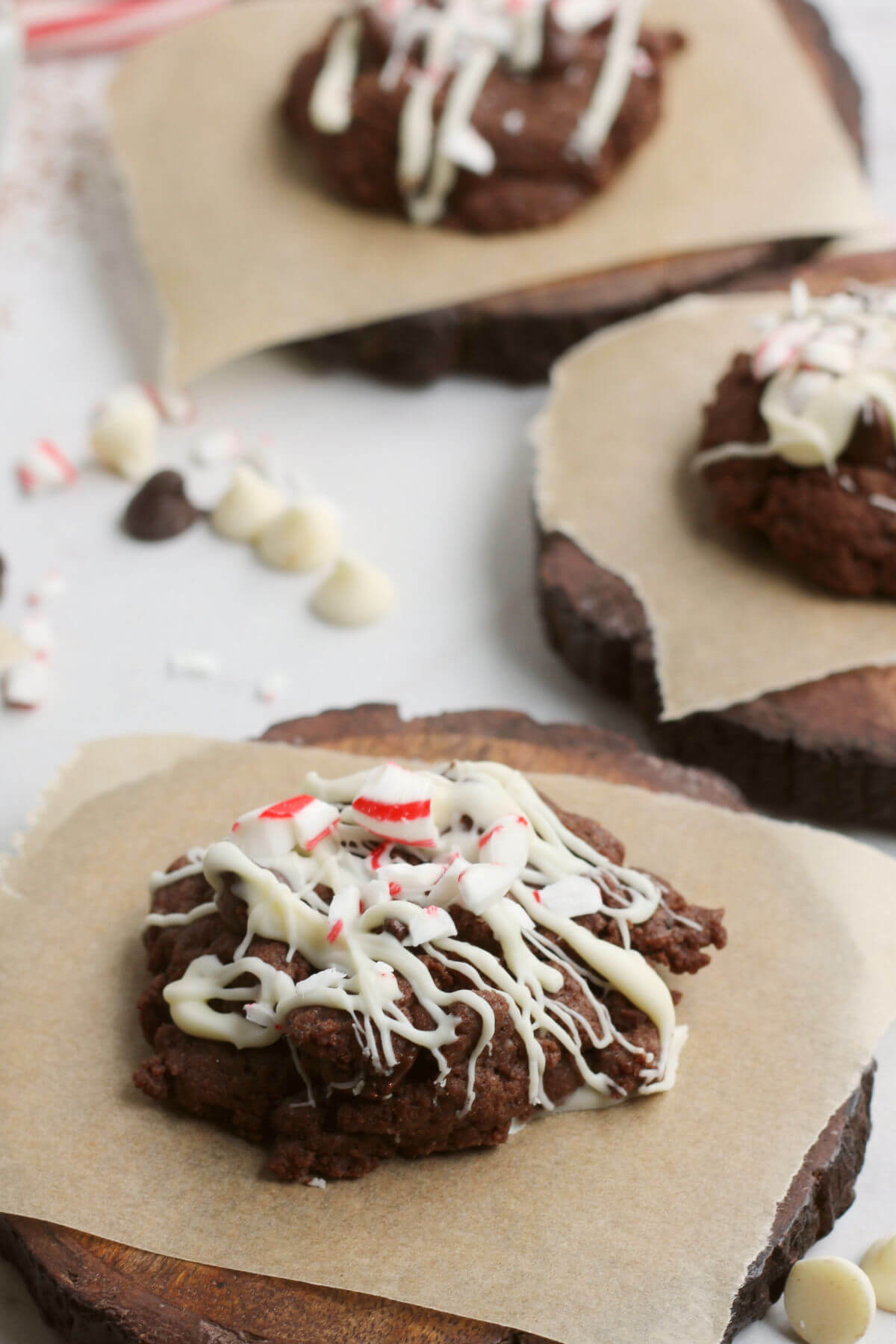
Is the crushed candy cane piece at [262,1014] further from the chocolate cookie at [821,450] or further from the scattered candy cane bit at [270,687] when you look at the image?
the chocolate cookie at [821,450]

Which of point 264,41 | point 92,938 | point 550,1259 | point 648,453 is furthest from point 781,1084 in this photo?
point 264,41

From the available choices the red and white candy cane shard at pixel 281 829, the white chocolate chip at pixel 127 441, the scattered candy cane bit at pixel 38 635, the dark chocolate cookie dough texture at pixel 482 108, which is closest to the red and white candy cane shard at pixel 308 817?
the red and white candy cane shard at pixel 281 829

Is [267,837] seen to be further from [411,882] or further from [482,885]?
[482,885]

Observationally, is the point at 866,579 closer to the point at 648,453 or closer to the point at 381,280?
the point at 648,453

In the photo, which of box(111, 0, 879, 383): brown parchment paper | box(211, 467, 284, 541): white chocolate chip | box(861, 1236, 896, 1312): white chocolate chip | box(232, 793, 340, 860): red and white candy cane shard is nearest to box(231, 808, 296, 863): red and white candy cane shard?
box(232, 793, 340, 860): red and white candy cane shard

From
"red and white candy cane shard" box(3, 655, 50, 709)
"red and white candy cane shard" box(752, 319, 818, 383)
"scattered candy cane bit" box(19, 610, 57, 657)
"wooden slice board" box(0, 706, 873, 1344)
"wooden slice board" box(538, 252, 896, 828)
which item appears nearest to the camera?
"wooden slice board" box(0, 706, 873, 1344)

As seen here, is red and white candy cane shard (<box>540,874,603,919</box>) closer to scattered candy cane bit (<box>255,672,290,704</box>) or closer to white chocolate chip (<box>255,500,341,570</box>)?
scattered candy cane bit (<box>255,672,290,704</box>)
